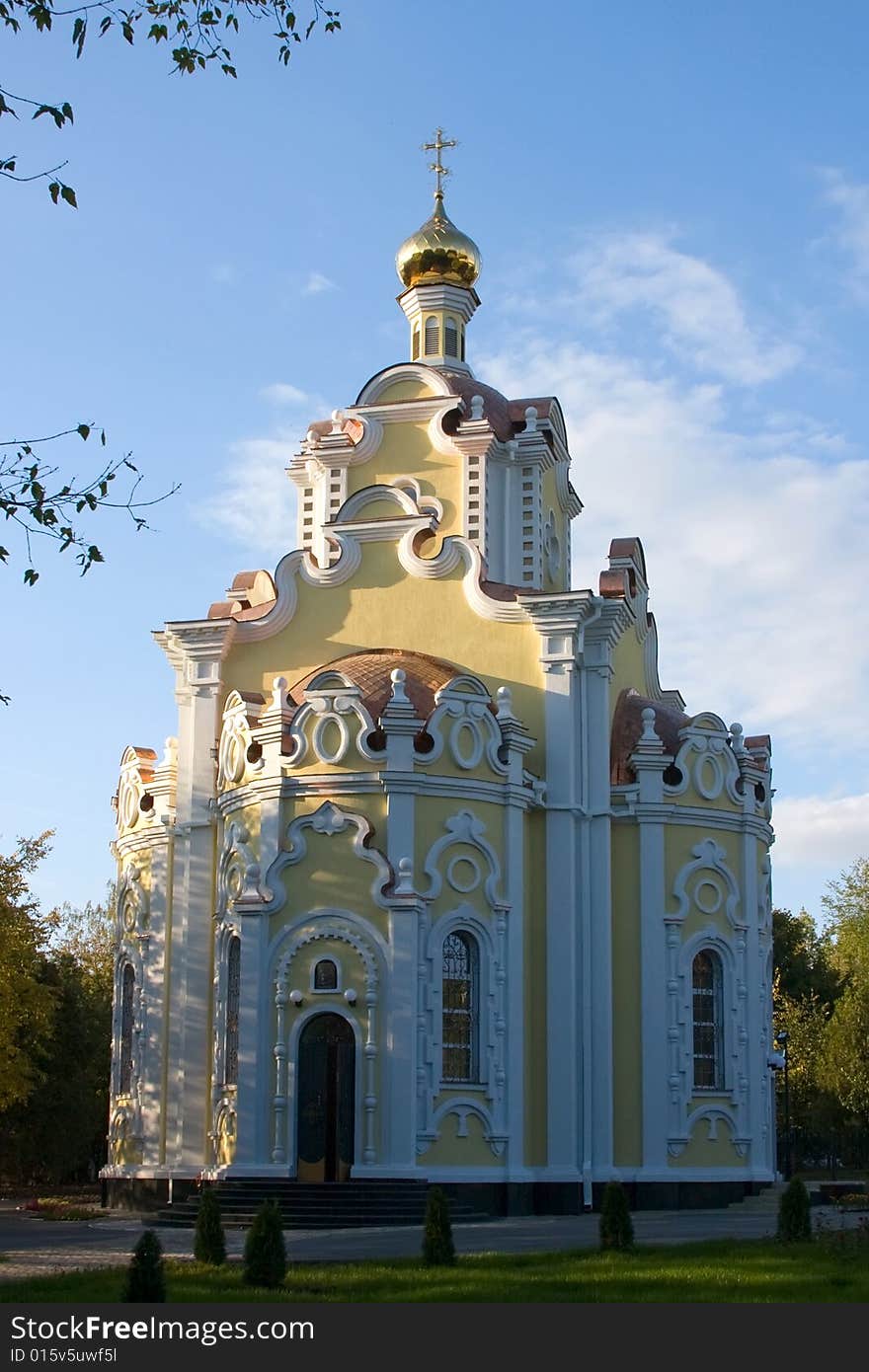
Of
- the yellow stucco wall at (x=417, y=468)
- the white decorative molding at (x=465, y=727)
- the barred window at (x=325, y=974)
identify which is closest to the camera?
the barred window at (x=325, y=974)

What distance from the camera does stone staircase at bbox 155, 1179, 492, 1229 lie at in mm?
21719

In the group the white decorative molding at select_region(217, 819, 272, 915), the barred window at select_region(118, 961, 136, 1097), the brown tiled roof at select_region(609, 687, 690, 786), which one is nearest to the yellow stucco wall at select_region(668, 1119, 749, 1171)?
the brown tiled roof at select_region(609, 687, 690, 786)

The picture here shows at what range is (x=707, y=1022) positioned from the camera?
2630 cm

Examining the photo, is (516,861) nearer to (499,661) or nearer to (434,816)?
(434,816)

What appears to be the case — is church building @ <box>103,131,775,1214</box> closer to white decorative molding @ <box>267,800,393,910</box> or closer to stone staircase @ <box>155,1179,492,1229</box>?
white decorative molding @ <box>267,800,393,910</box>

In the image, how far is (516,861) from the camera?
24797 millimetres

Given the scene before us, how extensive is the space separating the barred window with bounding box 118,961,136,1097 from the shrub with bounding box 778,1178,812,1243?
13.2 m

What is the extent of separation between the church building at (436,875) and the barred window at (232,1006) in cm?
5

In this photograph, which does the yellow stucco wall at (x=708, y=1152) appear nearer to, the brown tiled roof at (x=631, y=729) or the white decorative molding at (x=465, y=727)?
the brown tiled roof at (x=631, y=729)

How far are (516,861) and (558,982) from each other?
1.82 m

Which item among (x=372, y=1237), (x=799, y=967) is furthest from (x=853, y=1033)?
(x=372, y=1237)

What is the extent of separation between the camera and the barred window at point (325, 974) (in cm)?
2364

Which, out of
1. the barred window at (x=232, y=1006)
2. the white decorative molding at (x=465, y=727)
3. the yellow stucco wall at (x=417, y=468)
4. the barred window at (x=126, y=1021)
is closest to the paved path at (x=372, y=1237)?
the barred window at (x=232, y=1006)

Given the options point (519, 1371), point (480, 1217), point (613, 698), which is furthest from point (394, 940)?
point (519, 1371)
